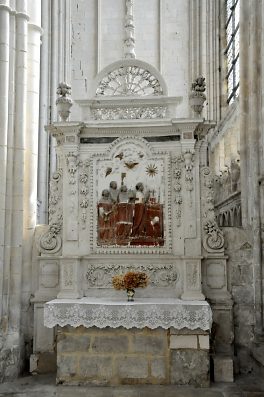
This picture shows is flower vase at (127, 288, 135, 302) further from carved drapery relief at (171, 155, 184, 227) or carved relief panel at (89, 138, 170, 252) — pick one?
carved drapery relief at (171, 155, 184, 227)

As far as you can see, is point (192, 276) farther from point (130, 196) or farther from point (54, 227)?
point (54, 227)

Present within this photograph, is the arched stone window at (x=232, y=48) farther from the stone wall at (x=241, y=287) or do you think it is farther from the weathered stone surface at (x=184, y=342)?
the weathered stone surface at (x=184, y=342)

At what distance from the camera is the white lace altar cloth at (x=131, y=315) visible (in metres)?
6.95

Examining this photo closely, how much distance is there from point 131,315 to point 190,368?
1.09 meters

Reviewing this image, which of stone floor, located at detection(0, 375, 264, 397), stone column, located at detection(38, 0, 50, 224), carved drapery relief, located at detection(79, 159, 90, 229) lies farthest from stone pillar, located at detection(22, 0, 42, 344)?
stone column, located at detection(38, 0, 50, 224)

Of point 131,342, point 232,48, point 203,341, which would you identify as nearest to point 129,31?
point 232,48

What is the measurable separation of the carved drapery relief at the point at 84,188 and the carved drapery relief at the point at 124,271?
737 millimetres

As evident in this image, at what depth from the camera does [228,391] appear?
6840 millimetres

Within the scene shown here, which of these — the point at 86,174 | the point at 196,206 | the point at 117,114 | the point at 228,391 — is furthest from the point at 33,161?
the point at 228,391

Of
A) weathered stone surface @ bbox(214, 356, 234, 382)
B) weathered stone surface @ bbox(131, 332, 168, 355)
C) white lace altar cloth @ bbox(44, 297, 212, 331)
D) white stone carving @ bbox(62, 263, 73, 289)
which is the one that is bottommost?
weathered stone surface @ bbox(214, 356, 234, 382)

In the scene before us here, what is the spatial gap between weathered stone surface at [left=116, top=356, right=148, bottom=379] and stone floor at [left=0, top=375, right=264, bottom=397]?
16 centimetres

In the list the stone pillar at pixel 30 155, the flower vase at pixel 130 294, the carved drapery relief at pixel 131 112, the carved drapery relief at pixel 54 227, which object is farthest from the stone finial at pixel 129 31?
the flower vase at pixel 130 294

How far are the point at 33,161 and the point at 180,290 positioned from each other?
3.14 meters

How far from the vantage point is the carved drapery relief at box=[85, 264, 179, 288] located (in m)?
7.91
